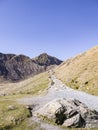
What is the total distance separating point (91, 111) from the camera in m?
39.2

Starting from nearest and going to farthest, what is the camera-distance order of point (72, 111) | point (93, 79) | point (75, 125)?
point (75, 125), point (72, 111), point (93, 79)

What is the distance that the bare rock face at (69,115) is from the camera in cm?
3606

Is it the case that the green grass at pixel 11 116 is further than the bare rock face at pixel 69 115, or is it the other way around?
the bare rock face at pixel 69 115

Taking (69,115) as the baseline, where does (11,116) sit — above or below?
above

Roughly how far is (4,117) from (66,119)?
32.6ft

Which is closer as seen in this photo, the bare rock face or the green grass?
the green grass

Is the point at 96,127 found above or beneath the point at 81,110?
beneath

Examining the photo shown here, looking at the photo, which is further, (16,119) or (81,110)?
(81,110)

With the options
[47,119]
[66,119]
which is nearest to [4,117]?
[47,119]

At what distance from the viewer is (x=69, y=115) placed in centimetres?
3700

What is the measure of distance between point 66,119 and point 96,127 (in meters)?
4.80

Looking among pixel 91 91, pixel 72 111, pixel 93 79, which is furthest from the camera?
pixel 93 79

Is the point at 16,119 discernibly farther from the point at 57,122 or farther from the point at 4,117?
the point at 57,122

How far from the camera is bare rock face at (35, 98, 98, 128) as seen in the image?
36062mm
